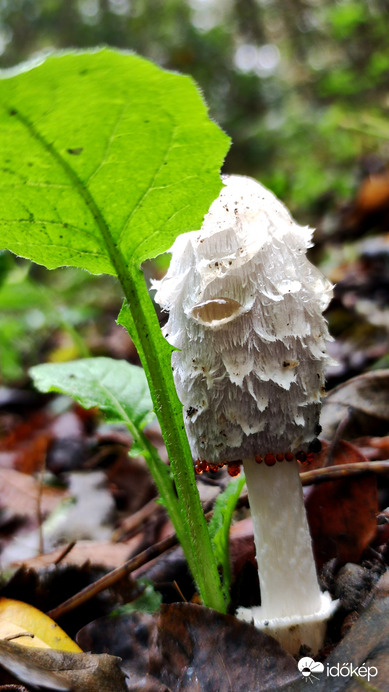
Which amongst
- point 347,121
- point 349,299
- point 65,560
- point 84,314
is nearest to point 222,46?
point 347,121

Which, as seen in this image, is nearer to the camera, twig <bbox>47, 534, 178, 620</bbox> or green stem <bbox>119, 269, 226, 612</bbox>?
green stem <bbox>119, 269, 226, 612</bbox>

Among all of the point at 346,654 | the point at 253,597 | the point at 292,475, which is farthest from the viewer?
the point at 253,597

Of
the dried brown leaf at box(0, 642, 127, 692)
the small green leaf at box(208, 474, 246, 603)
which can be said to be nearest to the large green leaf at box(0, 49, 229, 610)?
the small green leaf at box(208, 474, 246, 603)

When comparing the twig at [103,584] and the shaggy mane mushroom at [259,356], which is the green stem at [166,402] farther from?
the twig at [103,584]

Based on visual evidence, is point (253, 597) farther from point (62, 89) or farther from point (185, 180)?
point (62, 89)

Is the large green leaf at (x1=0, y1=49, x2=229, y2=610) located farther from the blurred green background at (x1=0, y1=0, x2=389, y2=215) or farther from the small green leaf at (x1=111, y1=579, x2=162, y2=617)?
the blurred green background at (x1=0, y1=0, x2=389, y2=215)
